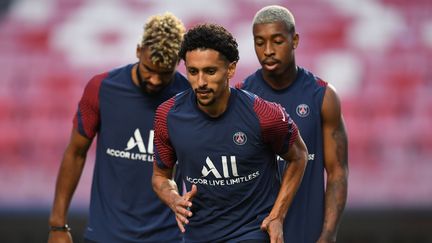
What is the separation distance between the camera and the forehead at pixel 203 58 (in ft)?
18.0

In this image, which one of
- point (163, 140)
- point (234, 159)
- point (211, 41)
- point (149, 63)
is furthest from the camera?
point (149, 63)

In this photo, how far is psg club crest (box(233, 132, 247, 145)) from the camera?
222 inches

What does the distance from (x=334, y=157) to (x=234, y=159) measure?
1.11 metres

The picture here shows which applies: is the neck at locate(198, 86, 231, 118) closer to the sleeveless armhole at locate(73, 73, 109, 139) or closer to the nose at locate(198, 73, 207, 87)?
the nose at locate(198, 73, 207, 87)

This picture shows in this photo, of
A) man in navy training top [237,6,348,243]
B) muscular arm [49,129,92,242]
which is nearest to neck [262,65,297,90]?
man in navy training top [237,6,348,243]

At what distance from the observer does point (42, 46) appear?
1133 centimetres

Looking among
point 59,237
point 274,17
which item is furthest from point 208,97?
point 59,237

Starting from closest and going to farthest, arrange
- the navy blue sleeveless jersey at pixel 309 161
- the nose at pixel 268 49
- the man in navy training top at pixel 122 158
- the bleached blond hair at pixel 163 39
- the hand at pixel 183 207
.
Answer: the hand at pixel 183 207
the nose at pixel 268 49
the navy blue sleeveless jersey at pixel 309 161
the bleached blond hair at pixel 163 39
the man in navy training top at pixel 122 158

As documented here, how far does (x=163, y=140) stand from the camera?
19.0ft

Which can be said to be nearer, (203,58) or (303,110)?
(203,58)

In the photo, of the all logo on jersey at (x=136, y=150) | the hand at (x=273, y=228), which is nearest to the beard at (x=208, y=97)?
the hand at (x=273, y=228)

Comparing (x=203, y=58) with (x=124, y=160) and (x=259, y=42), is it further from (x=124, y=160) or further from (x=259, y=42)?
(x=124, y=160)

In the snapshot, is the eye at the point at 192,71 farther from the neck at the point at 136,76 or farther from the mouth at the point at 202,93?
the neck at the point at 136,76

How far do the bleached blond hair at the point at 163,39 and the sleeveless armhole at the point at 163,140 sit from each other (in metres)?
0.82
